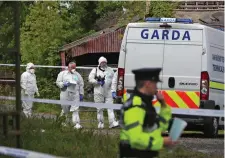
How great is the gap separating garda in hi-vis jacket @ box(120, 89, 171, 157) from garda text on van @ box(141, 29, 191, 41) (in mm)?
6865

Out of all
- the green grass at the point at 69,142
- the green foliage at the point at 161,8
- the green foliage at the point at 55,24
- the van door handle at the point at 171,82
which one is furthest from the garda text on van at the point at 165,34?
the green foliage at the point at 161,8

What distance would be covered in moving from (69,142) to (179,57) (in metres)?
3.13

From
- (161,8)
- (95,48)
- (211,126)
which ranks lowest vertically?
(211,126)

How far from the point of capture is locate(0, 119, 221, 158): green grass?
9.98 meters

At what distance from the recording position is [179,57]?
501 inches

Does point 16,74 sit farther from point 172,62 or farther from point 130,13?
point 130,13

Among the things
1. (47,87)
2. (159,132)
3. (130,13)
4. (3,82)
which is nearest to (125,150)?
(159,132)

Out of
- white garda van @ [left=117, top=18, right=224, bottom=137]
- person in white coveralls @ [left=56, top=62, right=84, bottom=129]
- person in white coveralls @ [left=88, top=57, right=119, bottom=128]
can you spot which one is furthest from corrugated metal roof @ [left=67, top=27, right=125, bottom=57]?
white garda van @ [left=117, top=18, right=224, bottom=137]

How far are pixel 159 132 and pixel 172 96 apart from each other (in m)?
7.25

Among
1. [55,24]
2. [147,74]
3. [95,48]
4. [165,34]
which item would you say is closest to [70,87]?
[165,34]

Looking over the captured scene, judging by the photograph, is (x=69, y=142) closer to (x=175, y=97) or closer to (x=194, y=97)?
(x=175, y=97)

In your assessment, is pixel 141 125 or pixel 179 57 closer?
pixel 141 125

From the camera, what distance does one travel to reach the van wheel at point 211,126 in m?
13.2

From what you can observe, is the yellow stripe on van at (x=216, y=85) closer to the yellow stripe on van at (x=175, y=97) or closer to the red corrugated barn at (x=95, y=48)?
the yellow stripe on van at (x=175, y=97)
